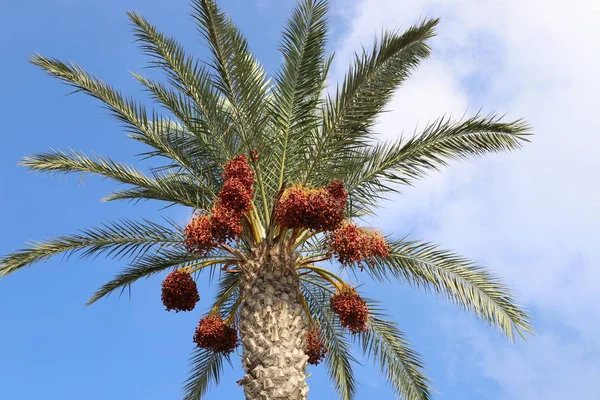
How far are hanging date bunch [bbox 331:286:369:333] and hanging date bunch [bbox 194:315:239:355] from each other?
1756 mm

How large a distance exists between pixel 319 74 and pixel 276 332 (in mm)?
4155

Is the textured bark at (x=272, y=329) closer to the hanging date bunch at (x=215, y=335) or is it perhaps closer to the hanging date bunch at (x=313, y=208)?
the hanging date bunch at (x=215, y=335)

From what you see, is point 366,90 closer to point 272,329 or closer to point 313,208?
point 313,208

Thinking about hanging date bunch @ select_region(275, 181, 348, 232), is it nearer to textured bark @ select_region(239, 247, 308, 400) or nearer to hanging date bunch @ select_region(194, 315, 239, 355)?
textured bark @ select_region(239, 247, 308, 400)

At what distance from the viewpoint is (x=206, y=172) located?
12570mm

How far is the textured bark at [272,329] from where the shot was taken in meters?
10.9

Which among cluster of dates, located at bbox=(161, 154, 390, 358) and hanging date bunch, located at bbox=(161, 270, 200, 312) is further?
hanging date bunch, located at bbox=(161, 270, 200, 312)

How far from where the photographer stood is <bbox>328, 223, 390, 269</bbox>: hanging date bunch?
10.9 meters

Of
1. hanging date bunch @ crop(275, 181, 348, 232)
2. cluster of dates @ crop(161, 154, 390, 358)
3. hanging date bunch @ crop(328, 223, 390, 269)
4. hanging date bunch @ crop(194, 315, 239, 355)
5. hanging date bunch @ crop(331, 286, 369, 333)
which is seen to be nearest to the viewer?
hanging date bunch @ crop(275, 181, 348, 232)

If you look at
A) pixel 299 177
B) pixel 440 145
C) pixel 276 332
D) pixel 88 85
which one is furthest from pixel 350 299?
pixel 88 85

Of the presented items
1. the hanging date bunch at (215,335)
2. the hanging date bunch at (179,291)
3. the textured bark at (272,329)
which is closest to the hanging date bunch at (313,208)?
the textured bark at (272,329)

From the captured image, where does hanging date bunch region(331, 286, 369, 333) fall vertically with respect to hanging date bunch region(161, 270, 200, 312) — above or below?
below

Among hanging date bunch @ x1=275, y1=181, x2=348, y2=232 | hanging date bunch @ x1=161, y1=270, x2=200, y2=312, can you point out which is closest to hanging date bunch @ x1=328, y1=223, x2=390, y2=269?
hanging date bunch @ x1=275, y1=181, x2=348, y2=232

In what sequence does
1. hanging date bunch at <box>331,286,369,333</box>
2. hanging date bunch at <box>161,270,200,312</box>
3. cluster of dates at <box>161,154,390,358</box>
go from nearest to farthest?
cluster of dates at <box>161,154,390,358</box> → hanging date bunch at <box>161,270,200,312</box> → hanging date bunch at <box>331,286,369,333</box>
